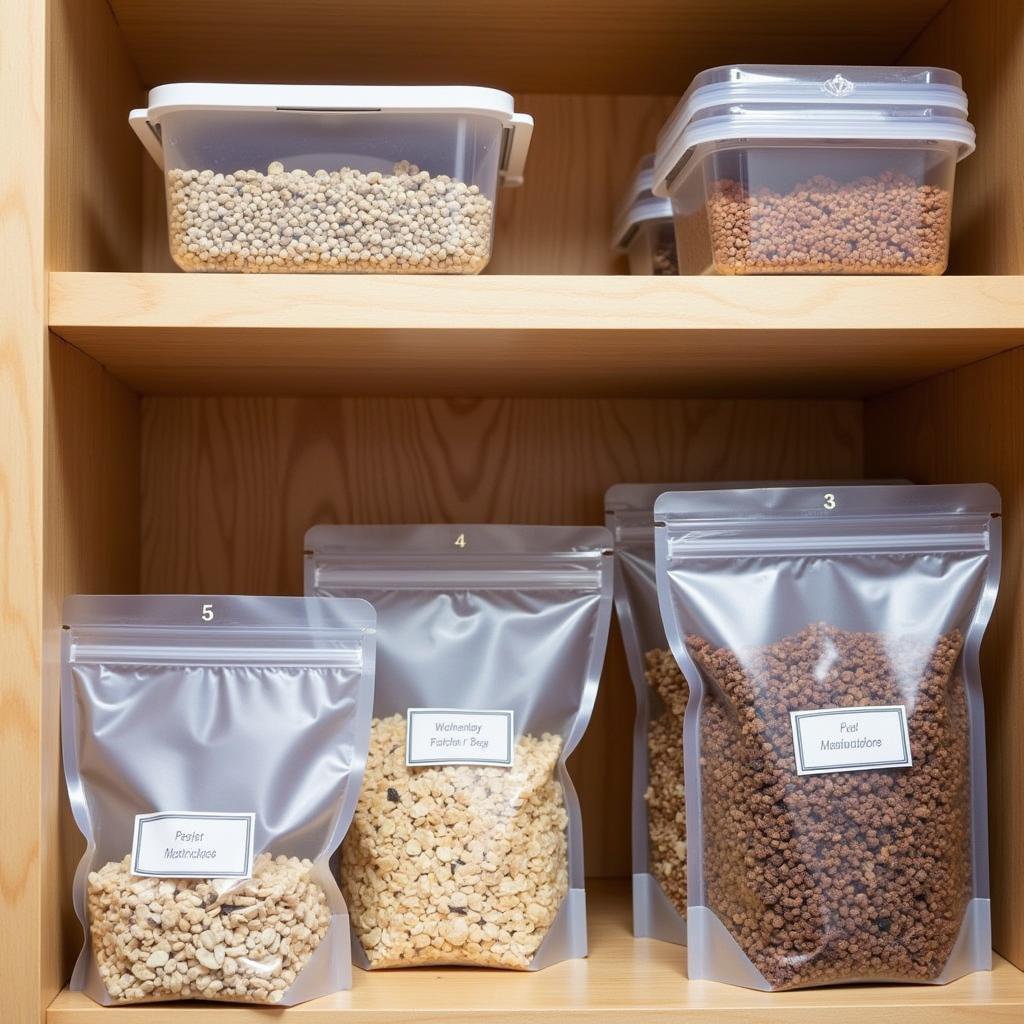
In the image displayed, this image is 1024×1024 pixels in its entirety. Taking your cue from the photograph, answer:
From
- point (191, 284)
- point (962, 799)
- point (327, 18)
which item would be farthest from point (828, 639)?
point (327, 18)

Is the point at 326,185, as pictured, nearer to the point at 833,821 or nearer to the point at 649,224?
the point at 649,224

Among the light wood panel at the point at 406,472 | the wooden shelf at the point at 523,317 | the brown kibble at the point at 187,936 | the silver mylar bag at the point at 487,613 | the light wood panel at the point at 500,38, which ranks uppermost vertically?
the light wood panel at the point at 500,38

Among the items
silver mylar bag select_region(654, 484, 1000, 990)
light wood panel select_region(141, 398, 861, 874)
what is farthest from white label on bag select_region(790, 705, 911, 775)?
light wood panel select_region(141, 398, 861, 874)

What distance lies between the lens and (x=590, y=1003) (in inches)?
33.8

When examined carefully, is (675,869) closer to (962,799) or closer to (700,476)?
(962,799)

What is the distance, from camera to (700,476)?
4.09ft

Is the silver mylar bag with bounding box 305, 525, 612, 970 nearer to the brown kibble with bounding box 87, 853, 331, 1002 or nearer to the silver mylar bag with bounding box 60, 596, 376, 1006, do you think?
the silver mylar bag with bounding box 60, 596, 376, 1006

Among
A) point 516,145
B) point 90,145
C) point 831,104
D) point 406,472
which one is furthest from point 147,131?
point 831,104

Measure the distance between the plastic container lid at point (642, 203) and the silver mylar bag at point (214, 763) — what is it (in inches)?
19.9

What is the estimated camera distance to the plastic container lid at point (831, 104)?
88 cm

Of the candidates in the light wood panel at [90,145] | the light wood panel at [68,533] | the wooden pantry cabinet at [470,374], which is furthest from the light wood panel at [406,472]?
the light wood panel at [90,145]

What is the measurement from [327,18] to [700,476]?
62 cm

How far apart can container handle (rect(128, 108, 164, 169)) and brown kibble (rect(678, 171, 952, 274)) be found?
477 millimetres

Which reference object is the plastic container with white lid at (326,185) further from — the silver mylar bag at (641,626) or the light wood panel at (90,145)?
the silver mylar bag at (641,626)
